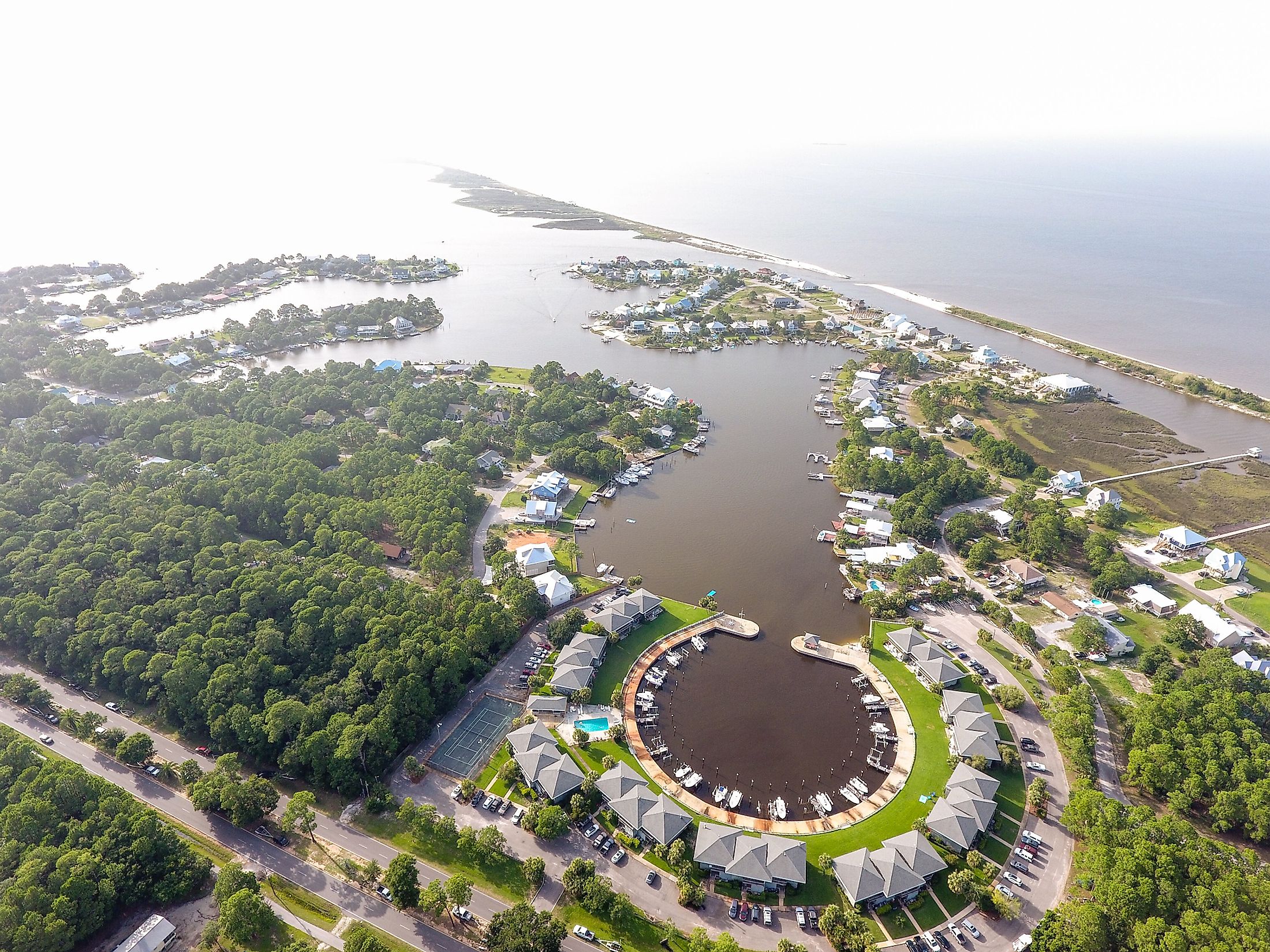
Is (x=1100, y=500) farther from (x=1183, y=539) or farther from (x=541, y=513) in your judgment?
(x=541, y=513)

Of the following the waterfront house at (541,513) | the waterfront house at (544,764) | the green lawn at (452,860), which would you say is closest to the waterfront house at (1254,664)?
the waterfront house at (544,764)

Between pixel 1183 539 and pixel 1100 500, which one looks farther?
pixel 1100 500

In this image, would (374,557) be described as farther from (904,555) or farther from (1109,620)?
(1109,620)

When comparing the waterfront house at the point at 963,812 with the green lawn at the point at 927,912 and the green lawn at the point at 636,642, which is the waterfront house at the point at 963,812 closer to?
the green lawn at the point at 927,912

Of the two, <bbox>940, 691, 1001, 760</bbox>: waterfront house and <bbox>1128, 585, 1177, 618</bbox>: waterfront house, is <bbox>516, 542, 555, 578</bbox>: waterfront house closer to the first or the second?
<bbox>940, 691, 1001, 760</bbox>: waterfront house

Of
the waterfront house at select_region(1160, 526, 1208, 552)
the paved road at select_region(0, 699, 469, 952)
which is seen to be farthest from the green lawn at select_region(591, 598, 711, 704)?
the waterfront house at select_region(1160, 526, 1208, 552)

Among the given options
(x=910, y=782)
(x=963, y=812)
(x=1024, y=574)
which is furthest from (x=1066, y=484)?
(x=963, y=812)
